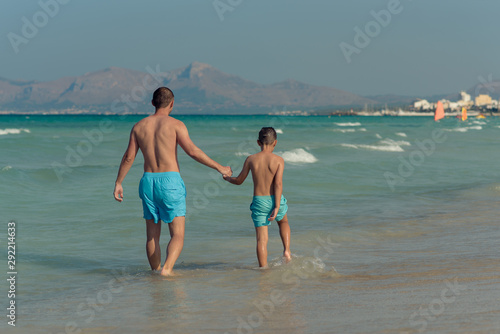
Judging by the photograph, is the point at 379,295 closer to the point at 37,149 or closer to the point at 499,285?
the point at 499,285

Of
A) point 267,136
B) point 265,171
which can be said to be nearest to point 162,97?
point 267,136

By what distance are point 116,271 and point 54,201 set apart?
5888 mm

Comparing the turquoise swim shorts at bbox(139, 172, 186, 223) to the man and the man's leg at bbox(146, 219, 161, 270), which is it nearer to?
the man

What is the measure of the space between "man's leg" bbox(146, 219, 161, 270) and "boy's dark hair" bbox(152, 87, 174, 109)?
1109 millimetres

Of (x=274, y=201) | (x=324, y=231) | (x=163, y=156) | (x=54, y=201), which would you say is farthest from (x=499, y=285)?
(x=54, y=201)

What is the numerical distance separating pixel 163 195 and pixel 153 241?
0.59 meters

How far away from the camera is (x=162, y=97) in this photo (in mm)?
5555

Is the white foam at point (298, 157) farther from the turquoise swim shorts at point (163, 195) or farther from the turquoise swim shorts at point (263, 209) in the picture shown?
the turquoise swim shorts at point (163, 195)

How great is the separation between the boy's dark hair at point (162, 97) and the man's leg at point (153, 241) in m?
1.11

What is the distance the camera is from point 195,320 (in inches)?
167

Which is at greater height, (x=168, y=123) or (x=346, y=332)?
(x=168, y=123)

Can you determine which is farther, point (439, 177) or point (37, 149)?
→ point (37, 149)

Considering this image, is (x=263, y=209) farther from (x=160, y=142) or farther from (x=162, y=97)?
(x=162, y=97)

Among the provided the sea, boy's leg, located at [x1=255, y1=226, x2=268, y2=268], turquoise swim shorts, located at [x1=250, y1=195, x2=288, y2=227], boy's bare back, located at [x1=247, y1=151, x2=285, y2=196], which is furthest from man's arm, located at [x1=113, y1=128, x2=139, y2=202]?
boy's leg, located at [x1=255, y1=226, x2=268, y2=268]
